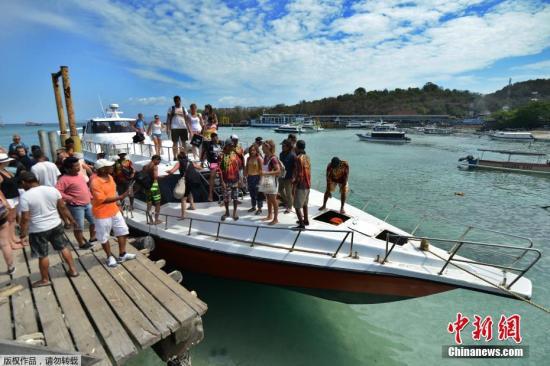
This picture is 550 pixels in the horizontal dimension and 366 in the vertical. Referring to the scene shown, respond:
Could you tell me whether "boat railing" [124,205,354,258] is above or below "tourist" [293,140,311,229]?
below

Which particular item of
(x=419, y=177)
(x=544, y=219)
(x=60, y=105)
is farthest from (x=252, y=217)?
(x=419, y=177)

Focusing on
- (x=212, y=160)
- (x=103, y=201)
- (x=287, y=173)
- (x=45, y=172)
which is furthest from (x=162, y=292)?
(x=45, y=172)

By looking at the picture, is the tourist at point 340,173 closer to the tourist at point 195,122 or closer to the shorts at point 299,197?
the shorts at point 299,197

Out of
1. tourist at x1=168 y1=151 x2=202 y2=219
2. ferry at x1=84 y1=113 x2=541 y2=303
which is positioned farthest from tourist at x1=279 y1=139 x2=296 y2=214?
tourist at x1=168 y1=151 x2=202 y2=219

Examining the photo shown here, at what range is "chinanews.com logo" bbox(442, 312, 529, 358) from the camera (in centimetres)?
486

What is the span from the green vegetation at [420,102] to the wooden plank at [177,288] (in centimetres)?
13429

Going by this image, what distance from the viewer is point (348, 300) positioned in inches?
182

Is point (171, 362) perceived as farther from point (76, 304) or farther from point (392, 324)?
point (392, 324)

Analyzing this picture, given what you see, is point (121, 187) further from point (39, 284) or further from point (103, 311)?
point (103, 311)

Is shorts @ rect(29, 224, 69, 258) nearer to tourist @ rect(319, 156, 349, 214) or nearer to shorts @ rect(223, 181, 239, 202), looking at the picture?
shorts @ rect(223, 181, 239, 202)

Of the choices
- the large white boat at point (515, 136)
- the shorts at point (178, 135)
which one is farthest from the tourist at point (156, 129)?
the large white boat at point (515, 136)

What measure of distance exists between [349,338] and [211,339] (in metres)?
2.61

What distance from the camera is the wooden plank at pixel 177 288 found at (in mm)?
3377

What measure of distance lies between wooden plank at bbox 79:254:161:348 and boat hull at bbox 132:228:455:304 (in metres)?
1.62
